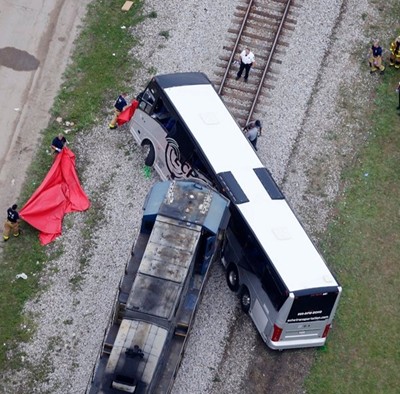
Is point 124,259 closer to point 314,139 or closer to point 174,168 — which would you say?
point 174,168

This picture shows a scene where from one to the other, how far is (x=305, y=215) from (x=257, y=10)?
27.3ft

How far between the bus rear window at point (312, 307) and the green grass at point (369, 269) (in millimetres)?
1580

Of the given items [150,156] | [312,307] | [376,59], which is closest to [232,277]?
[312,307]

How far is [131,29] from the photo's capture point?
3095 centimetres

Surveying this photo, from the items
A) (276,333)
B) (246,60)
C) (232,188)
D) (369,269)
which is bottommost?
(276,333)

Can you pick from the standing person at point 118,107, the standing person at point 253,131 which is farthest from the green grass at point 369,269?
the standing person at point 118,107

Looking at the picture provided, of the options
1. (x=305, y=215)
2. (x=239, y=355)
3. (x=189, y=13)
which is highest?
(x=189, y=13)

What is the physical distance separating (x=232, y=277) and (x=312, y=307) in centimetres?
282

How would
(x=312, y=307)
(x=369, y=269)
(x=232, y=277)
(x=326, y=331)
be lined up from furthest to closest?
(x=369, y=269) < (x=232, y=277) < (x=326, y=331) < (x=312, y=307)

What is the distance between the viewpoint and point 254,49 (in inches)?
1195

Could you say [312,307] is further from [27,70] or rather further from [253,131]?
[27,70]

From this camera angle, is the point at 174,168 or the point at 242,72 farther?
the point at 242,72

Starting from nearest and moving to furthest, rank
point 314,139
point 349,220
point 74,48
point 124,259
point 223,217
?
point 223,217
point 124,259
point 349,220
point 314,139
point 74,48

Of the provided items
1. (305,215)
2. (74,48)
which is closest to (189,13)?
(74,48)
